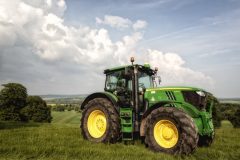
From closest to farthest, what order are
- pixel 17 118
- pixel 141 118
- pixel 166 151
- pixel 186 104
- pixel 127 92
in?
1. pixel 166 151
2. pixel 186 104
3. pixel 141 118
4. pixel 127 92
5. pixel 17 118

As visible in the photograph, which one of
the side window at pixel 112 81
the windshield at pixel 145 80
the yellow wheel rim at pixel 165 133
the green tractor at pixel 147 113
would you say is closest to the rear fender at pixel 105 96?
the green tractor at pixel 147 113

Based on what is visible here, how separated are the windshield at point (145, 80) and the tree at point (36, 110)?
154 feet

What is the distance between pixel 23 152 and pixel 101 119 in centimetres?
363

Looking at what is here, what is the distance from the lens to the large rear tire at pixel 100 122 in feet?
33.9

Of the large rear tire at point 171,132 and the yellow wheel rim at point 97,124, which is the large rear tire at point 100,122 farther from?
the large rear tire at point 171,132

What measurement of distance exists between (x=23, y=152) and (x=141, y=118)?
13.1ft

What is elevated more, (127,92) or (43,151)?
(127,92)

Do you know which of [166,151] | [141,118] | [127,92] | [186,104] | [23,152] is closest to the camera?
[23,152]

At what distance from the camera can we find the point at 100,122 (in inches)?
436

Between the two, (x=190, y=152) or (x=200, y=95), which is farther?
(x=200, y=95)

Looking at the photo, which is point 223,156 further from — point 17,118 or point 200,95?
point 17,118

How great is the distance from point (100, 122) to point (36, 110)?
47634 millimetres

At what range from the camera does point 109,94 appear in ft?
36.1

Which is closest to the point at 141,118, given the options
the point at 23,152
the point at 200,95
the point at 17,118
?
the point at 200,95
